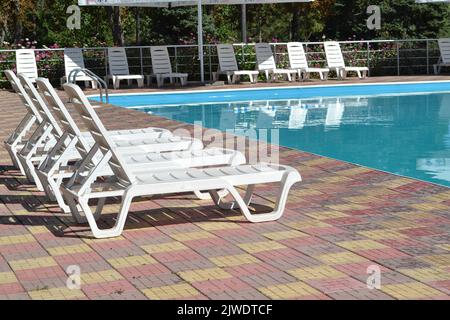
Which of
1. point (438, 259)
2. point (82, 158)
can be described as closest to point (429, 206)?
point (438, 259)

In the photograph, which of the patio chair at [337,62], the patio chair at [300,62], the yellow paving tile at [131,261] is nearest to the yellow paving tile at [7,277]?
the yellow paving tile at [131,261]

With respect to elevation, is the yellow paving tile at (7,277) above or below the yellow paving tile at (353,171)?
above

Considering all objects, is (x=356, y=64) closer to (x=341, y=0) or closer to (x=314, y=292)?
(x=341, y=0)

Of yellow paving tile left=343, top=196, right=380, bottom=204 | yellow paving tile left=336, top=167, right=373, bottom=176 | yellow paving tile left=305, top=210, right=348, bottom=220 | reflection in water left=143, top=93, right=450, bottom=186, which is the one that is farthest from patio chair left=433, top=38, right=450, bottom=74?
yellow paving tile left=305, top=210, right=348, bottom=220

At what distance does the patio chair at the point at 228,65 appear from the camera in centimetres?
1995

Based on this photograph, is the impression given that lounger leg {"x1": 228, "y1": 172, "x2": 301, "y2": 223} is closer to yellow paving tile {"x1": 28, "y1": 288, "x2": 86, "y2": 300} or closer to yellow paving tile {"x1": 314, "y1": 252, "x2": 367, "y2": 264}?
yellow paving tile {"x1": 314, "y1": 252, "x2": 367, "y2": 264}

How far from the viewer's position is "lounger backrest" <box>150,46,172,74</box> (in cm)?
1998

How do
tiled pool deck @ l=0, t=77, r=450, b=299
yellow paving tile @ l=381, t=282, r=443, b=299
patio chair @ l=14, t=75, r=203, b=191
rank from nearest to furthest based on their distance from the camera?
1. yellow paving tile @ l=381, t=282, r=443, b=299
2. tiled pool deck @ l=0, t=77, r=450, b=299
3. patio chair @ l=14, t=75, r=203, b=191

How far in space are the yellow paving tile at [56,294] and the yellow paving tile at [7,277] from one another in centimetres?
28

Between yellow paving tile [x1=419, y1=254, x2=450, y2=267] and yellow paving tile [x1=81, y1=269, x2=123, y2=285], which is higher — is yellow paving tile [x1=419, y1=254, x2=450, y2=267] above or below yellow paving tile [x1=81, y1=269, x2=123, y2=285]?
below

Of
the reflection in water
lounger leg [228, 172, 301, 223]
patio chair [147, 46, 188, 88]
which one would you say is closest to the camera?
lounger leg [228, 172, 301, 223]

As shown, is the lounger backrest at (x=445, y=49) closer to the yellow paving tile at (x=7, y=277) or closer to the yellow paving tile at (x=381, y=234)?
the yellow paving tile at (x=381, y=234)

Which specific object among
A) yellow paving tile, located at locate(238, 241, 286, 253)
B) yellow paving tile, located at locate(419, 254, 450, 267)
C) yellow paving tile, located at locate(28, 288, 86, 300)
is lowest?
yellow paving tile, located at locate(238, 241, 286, 253)

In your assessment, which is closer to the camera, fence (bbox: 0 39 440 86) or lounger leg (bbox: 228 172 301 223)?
lounger leg (bbox: 228 172 301 223)
